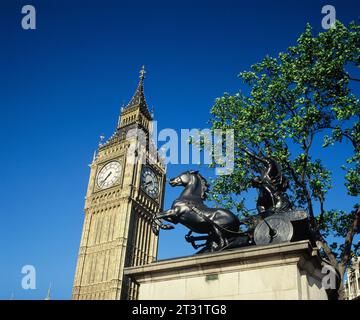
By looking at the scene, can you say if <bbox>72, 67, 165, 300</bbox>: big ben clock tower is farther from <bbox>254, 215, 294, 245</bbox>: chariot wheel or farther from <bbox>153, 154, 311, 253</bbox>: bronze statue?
<bbox>254, 215, 294, 245</bbox>: chariot wheel

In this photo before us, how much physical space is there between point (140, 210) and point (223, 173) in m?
51.6

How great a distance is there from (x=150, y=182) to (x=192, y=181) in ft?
205

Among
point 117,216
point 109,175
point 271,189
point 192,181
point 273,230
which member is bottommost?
point 273,230

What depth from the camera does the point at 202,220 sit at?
352 inches

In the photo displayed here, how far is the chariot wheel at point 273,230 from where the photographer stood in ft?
26.4

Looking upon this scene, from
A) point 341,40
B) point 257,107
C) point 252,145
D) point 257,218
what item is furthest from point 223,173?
point 257,218

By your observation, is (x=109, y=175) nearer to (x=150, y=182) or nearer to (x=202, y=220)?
(x=150, y=182)

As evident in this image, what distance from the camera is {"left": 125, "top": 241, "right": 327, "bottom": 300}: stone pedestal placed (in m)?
7.26

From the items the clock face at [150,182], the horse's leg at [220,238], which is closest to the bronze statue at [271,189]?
the horse's leg at [220,238]

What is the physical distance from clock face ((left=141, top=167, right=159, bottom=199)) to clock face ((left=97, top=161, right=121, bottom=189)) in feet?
13.2

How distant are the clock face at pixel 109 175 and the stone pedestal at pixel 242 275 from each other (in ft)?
202

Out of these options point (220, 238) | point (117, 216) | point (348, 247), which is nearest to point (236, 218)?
point (220, 238)
